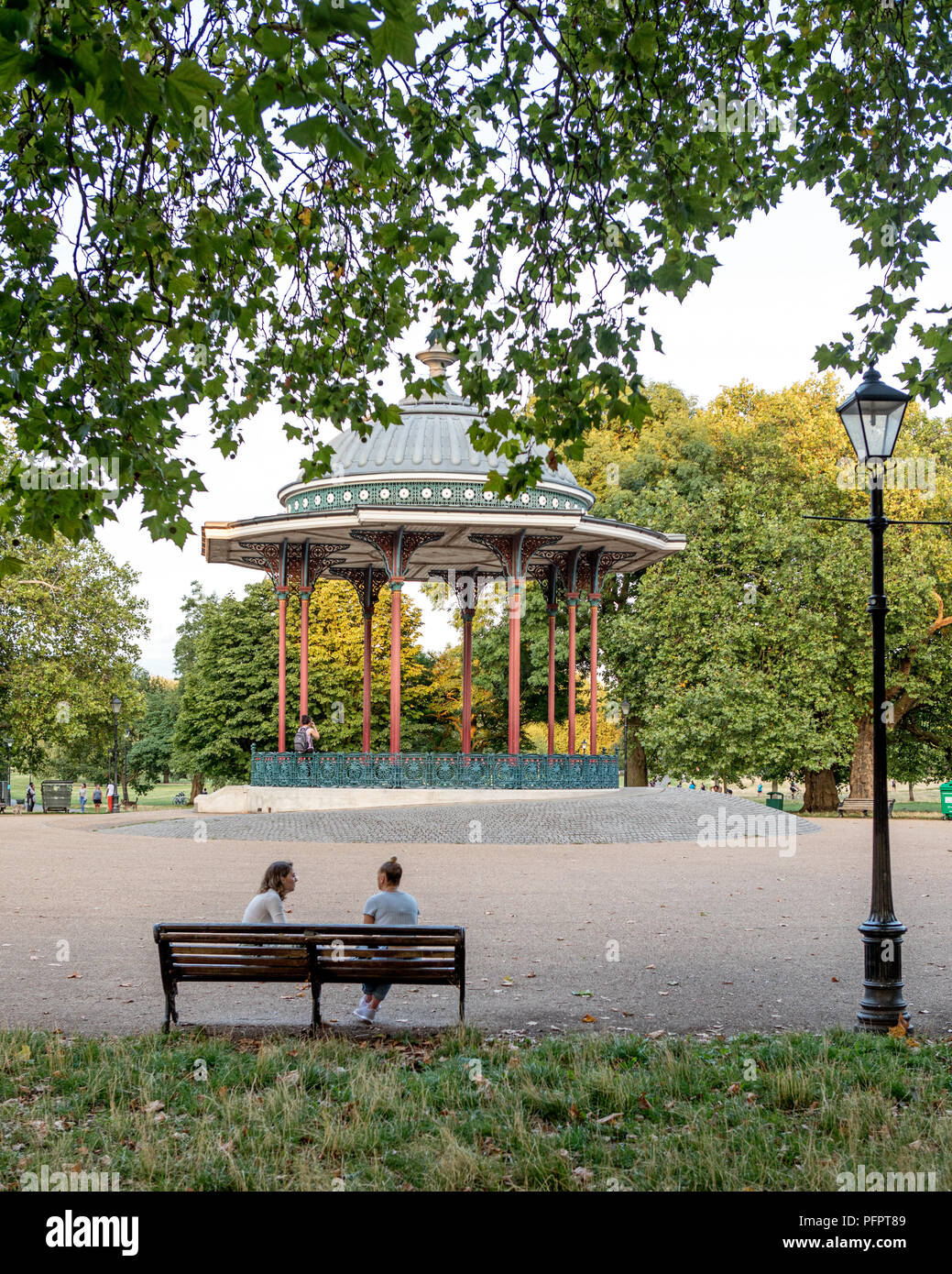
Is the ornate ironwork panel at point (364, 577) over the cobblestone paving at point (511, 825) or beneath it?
over

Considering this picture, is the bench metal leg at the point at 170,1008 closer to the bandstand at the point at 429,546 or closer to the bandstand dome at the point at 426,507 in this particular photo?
A: the bandstand at the point at 429,546

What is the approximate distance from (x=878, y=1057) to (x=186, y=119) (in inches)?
244

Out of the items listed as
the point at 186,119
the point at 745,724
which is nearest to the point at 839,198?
the point at 186,119

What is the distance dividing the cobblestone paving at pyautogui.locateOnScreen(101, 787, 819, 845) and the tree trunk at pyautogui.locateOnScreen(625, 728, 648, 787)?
14149 mm

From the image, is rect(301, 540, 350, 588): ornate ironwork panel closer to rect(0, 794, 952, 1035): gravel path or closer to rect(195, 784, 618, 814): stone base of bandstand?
rect(195, 784, 618, 814): stone base of bandstand

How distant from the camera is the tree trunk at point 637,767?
39469 mm

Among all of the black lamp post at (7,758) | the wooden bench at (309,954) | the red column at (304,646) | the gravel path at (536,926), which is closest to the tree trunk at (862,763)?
the gravel path at (536,926)

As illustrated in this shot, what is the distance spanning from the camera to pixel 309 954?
7340 mm

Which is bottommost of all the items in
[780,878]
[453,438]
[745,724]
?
[780,878]

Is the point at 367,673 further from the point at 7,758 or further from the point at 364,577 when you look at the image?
the point at 7,758

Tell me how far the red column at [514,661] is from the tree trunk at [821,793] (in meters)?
15.6

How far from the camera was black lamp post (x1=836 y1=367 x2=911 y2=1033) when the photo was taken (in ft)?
25.2
